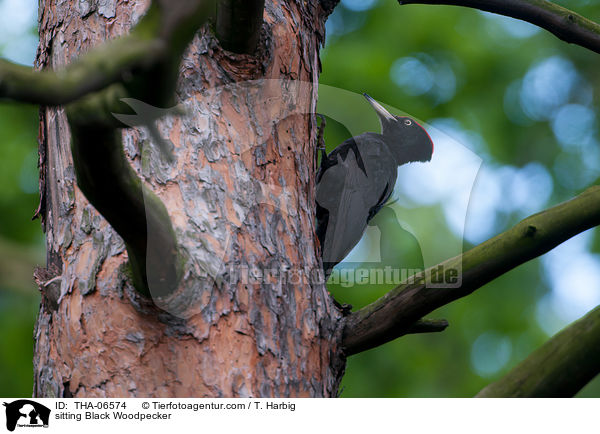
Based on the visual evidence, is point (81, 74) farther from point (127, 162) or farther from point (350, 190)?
point (350, 190)

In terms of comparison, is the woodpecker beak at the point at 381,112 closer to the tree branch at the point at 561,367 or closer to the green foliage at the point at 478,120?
the green foliage at the point at 478,120

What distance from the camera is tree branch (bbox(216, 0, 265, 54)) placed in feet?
4.70

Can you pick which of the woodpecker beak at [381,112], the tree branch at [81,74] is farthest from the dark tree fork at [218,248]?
the woodpecker beak at [381,112]

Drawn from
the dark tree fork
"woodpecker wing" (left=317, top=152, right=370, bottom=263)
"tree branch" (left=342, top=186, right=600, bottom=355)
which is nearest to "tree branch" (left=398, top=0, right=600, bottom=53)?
the dark tree fork

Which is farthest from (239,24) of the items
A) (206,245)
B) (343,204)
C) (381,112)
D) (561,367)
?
(381,112)

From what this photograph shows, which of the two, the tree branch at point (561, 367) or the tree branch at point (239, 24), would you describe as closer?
the tree branch at point (561, 367)

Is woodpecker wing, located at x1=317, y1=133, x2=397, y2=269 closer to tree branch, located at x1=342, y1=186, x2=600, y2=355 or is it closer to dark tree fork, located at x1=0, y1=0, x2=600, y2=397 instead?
dark tree fork, located at x1=0, y1=0, x2=600, y2=397

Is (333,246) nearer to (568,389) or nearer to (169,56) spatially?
(568,389)

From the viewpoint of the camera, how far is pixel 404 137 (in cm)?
312

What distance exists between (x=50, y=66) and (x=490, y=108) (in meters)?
3.04

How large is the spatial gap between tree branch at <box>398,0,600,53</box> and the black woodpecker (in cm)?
119

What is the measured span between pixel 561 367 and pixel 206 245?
870mm
